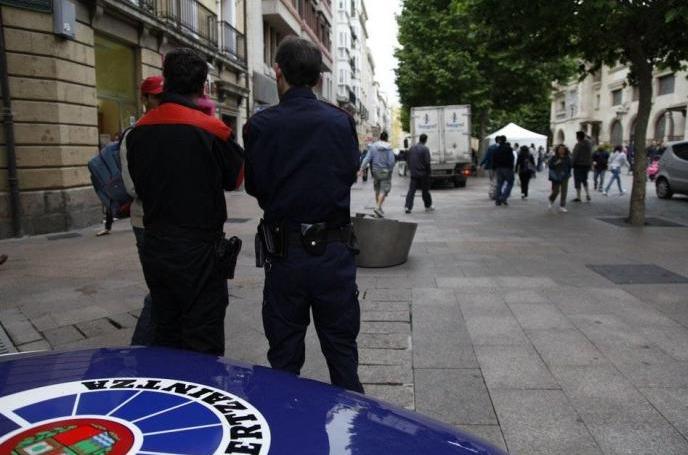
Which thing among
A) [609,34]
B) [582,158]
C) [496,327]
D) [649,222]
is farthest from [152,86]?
[582,158]

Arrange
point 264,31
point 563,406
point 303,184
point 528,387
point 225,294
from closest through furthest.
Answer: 1. point 303,184
2. point 225,294
3. point 563,406
4. point 528,387
5. point 264,31

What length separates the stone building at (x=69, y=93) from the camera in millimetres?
10086

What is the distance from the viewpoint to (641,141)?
11.1m

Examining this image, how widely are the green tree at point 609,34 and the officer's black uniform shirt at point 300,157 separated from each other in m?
8.14

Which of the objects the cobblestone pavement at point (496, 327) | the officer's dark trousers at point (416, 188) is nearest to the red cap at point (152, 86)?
the cobblestone pavement at point (496, 327)

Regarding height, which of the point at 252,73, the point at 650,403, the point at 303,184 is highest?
the point at 252,73

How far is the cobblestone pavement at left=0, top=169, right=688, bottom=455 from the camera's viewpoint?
10.3 ft

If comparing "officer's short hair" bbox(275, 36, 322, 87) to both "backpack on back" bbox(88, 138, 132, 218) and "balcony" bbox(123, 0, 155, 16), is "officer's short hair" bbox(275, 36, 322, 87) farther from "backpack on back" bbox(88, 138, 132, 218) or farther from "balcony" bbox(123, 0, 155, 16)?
"balcony" bbox(123, 0, 155, 16)

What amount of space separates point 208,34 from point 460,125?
396 inches

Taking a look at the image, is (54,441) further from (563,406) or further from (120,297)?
(120,297)

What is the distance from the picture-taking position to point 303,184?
99.8 inches

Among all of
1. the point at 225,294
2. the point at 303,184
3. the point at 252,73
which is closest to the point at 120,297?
the point at 225,294

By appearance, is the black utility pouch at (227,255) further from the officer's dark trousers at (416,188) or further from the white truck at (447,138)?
the white truck at (447,138)

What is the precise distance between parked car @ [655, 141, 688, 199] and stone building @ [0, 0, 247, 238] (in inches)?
541
